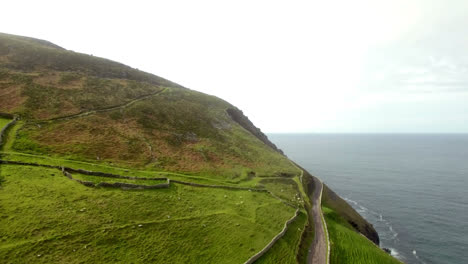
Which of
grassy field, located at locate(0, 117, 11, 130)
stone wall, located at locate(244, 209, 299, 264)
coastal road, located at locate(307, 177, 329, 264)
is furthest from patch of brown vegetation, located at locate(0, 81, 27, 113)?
coastal road, located at locate(307, 177, 329, 264)

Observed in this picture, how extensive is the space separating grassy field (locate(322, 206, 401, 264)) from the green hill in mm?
4595

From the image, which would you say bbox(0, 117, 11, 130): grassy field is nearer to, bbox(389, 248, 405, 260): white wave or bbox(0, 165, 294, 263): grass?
bbox(0, 165, 294, 263): grass

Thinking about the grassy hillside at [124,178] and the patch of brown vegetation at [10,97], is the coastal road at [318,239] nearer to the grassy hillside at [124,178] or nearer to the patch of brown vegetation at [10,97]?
the grassy hillside at [124,178]

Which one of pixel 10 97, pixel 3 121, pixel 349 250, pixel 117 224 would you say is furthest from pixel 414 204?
pixel 10 97

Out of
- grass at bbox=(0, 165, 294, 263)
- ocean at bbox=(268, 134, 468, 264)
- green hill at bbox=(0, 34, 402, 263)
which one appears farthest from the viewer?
ocean at bbox=(268, 134, 468, 264)

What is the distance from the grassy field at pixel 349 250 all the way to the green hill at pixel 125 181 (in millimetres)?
4595

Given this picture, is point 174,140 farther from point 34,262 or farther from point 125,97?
point 34,262

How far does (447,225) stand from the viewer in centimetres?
7088

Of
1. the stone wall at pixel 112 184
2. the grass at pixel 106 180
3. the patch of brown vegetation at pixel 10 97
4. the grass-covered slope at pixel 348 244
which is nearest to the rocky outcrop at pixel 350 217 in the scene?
the grass-covered slope at pixel 348 244

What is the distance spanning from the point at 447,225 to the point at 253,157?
62415 mm

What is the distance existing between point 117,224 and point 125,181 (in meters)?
11.6

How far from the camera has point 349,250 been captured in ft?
127

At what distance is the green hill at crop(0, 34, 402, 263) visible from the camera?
84.3 feet

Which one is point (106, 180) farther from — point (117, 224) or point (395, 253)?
point (395, 253)
